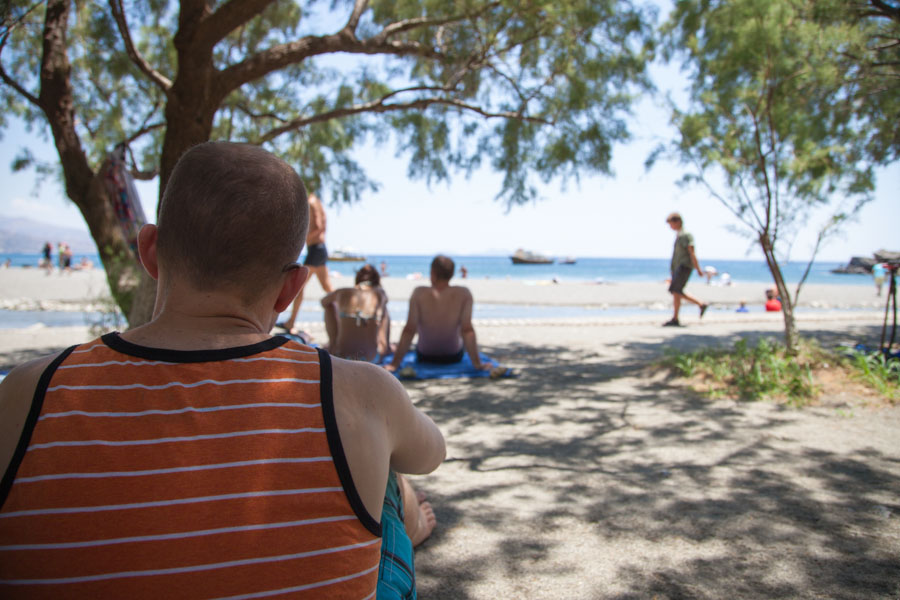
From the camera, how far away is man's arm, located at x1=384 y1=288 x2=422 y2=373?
580 cm

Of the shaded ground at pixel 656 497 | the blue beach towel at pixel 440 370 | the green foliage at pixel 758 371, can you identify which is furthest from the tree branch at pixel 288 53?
the green foliage at pixel 758 371

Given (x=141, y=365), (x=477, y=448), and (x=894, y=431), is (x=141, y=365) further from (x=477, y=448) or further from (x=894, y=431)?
(x=894, y=431)

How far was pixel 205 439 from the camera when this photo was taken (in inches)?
37.5

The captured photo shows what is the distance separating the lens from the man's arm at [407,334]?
5.80m

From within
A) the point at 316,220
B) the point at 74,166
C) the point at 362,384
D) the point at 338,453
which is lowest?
the point at 338,453

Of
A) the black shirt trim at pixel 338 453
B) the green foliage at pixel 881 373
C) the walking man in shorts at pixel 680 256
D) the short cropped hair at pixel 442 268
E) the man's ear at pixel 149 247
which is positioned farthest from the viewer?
the walking man in shorts at pixel 680 256

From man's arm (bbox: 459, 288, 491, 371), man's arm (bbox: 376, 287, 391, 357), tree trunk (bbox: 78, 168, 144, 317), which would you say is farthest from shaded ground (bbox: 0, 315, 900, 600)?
tree trunk (bbox: 78, 168, 144, 317)

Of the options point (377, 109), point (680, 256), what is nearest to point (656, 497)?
point (377, 109)

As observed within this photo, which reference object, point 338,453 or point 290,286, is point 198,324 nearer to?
point 290,286

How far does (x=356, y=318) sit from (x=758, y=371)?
3.68 m

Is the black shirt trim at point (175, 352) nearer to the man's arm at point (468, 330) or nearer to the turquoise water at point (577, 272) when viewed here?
the man's arm at point (468, 330)

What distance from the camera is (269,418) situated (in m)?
0.99

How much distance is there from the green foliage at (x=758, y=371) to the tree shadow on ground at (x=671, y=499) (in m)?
0.37

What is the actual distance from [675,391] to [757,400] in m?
0.66
